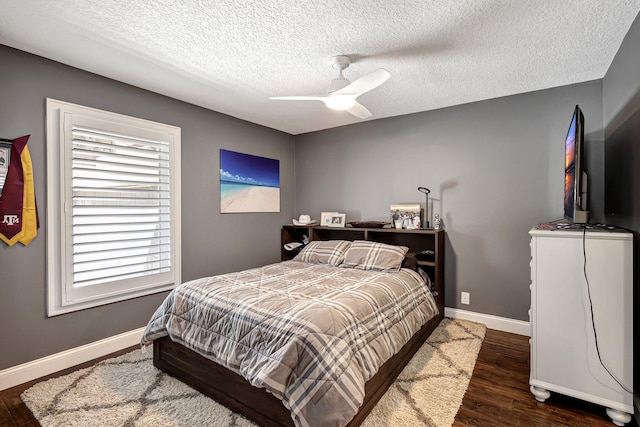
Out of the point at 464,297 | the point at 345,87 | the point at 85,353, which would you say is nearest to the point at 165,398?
the point at 85,353

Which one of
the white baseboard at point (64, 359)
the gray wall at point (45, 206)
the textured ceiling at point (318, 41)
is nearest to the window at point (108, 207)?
the gray wall at point (45, 206)

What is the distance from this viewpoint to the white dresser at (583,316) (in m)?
1.80

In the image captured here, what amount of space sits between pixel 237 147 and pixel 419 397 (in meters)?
3.30

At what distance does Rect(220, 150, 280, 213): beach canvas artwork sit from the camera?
12.3 feet

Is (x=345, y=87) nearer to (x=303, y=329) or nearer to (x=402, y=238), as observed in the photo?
(x=303, y=329)

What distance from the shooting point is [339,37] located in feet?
6.84

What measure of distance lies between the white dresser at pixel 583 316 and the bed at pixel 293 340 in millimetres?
887

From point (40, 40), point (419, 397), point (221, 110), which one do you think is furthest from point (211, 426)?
point (221, 110)

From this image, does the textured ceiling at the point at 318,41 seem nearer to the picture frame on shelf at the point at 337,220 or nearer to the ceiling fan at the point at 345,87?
the ceiling fan at the point at 345,87

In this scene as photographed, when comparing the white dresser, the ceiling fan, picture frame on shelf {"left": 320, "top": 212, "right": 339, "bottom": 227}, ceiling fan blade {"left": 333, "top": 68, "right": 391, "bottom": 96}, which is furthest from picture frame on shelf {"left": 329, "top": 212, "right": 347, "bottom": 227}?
the white dresser

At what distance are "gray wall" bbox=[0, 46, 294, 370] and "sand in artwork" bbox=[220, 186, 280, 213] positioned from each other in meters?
0.09

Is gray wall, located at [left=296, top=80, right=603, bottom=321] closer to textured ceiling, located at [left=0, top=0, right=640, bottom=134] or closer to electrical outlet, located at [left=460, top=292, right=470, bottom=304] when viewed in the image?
electrical outlet, located at [left=460, top=292, right=470, bottom=304]

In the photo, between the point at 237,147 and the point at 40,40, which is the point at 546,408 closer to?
the point at 237,147

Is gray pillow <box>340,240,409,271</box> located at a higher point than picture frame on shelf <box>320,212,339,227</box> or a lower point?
lower
